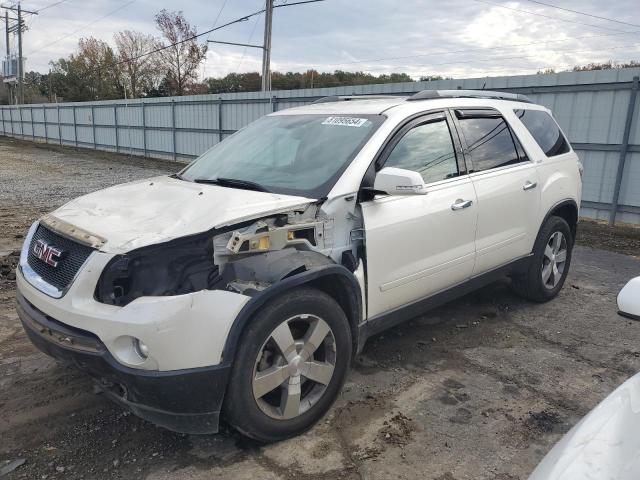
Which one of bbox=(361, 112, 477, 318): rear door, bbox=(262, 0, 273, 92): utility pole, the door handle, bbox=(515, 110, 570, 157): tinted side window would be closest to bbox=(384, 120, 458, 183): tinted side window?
bbox=(361, 112, 477, 318): rear door

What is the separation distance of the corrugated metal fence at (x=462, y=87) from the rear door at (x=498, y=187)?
5.54 m

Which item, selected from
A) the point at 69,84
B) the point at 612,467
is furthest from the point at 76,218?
the point at 69,84

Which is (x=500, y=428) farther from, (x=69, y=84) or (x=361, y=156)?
(x=69, y=84)

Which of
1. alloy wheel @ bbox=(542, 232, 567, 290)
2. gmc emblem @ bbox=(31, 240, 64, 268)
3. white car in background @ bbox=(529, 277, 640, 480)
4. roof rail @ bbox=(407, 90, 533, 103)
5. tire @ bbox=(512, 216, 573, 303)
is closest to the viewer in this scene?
white car in background @ bbox=(529, 277, 640, 480)

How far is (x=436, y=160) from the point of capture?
3.82 m

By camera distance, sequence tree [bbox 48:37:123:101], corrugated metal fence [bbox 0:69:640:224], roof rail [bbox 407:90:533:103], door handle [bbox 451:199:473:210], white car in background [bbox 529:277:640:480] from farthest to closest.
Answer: tree [bbox 48:37:123:101], corrugated metal fence [bbox 0:69:640:224], roof rail [bbox 407:90:533:103], door handle [bbox 451:199:473:210], white car in background [bbox 529:277:640:480]

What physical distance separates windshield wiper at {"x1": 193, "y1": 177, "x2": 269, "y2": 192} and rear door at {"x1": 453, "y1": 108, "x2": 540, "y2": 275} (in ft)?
5.61

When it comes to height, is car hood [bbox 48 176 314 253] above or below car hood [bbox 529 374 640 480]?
above

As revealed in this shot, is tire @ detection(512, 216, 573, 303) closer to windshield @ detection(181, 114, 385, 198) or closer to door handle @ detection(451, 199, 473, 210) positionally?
door handle @ detection(451, 199, 473, 210)

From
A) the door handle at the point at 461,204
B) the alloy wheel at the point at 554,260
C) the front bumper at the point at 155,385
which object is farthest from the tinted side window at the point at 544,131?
the front bumper at the point at 155,385

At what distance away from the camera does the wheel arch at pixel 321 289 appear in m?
2.50

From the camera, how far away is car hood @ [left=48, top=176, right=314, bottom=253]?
2594mm

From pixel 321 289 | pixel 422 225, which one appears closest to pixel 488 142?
pixel 422 225

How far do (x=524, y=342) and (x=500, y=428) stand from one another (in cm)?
141
